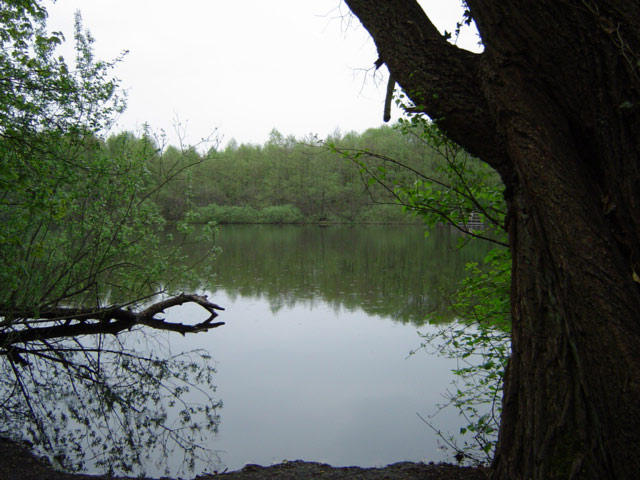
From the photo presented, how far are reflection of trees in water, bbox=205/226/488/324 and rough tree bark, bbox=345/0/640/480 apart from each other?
196 inches

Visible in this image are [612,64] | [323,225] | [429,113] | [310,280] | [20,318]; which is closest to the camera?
[612,64]

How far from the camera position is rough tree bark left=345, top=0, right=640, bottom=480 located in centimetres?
199

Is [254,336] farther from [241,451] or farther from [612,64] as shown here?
[612,64]

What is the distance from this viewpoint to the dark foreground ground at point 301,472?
3.22m

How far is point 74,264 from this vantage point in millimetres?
5930

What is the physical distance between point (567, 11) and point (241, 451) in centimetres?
443

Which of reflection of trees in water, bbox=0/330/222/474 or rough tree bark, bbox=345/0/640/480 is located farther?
reflection of trees in water, bbox=0/330/222/474

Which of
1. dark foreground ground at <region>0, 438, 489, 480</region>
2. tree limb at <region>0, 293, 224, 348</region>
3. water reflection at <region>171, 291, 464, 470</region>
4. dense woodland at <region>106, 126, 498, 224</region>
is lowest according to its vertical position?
water reflection at <region>171, 291, 464, 470</region>

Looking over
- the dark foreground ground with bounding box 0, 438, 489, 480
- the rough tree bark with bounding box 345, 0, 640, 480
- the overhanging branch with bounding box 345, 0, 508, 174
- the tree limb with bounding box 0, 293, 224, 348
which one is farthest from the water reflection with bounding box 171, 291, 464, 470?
the overhanging branch with bounding box 345, 0, 508, 174

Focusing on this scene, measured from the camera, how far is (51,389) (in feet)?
18.8

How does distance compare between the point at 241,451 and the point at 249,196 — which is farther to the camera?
the point at 249,196

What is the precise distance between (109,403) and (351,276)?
10.3m

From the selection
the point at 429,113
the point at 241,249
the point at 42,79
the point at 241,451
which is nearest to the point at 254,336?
the point at 241,451

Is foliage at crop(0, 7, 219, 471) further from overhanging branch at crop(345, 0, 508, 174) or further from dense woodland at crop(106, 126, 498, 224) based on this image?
dense woodland at crop(106, 126, 498, 224)
